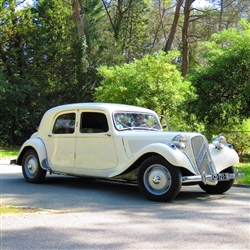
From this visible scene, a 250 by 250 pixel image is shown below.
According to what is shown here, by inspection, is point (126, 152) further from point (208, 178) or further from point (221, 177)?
point (221, 177)

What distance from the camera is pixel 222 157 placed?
311 inches

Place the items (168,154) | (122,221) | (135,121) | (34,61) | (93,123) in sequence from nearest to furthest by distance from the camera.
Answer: (122,221), (168,154), (93,123), (135,121), (34,61)

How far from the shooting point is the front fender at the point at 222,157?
304 inches

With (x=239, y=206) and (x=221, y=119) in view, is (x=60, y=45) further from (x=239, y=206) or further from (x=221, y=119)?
(x=239, y=206)

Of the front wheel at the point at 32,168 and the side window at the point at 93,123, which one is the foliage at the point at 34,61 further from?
the side window at the point at 93,123

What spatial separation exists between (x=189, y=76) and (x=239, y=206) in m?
13.5

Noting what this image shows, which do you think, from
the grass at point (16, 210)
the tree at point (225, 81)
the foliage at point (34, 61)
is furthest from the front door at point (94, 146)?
the foliage at point (34, 61)

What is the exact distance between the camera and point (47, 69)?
96.8ft

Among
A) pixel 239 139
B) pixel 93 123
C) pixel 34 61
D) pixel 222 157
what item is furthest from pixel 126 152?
pixel 34 61

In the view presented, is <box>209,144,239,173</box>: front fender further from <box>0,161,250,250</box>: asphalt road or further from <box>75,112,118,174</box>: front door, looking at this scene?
<box>75,112,118,174</box>: front door

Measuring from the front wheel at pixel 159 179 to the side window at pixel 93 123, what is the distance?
1.49 metres

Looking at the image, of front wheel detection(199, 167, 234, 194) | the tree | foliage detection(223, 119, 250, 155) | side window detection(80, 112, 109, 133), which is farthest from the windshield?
foliage detection(223, 119, 250, 155)

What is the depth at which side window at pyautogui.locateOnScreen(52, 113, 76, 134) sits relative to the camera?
8.92 meters

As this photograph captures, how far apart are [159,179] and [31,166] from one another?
3814 mm
